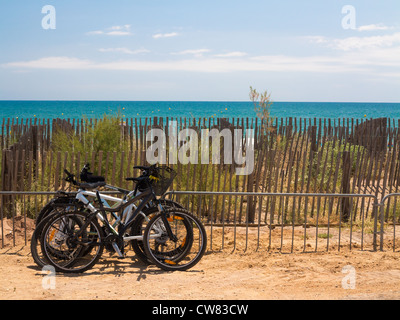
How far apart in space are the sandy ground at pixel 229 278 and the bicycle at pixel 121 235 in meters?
0.16

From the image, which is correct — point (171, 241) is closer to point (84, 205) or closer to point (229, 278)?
point (229, 278)

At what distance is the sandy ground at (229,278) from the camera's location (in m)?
4.33

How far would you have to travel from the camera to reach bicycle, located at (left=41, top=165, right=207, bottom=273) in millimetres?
5016

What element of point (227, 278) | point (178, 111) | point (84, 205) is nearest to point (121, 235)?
point (84, 205)

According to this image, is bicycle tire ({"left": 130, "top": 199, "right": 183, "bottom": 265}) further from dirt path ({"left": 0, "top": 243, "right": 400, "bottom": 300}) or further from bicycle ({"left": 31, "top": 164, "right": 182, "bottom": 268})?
dirt path ({"left": 0, "top": 243, "right": 400, "bottom": 300})

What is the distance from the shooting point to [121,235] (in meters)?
5.11

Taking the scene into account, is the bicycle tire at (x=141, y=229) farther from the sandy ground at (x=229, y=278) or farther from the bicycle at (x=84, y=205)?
the sandy ground at (x=229, y=278)

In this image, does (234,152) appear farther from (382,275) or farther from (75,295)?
(75,295)

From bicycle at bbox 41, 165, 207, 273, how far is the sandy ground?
16 centimetres

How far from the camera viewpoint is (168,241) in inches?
209

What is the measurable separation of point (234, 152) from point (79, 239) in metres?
4.90

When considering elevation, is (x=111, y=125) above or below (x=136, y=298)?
above

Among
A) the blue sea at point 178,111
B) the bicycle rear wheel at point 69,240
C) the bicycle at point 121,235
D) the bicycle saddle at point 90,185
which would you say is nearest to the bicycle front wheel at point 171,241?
the bicycle at point 121,235
